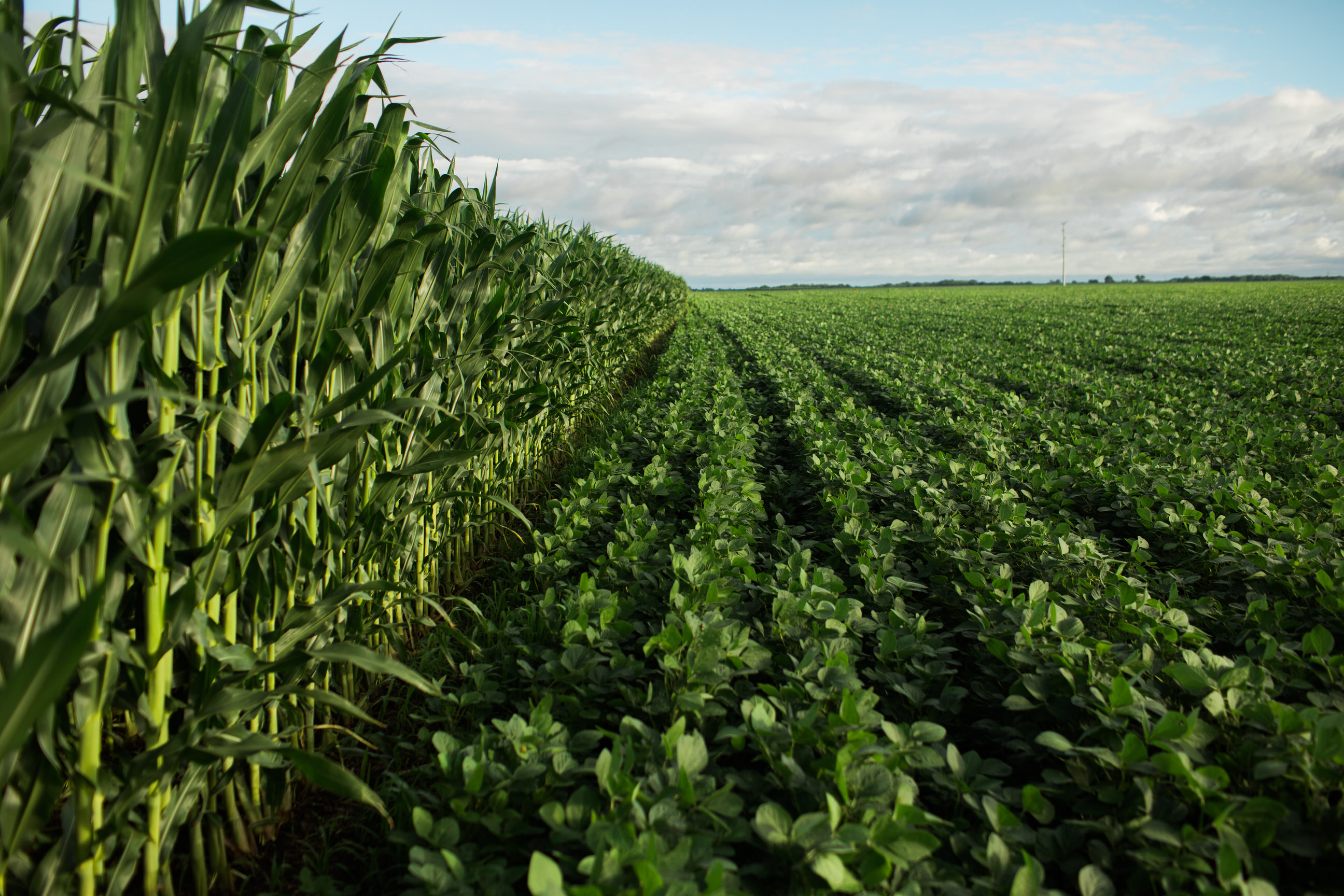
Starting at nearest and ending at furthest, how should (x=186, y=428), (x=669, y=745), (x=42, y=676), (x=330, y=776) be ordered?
(x=42, y=676), (x=330, y=776), (x=186, y=428), (x=669, y=745)

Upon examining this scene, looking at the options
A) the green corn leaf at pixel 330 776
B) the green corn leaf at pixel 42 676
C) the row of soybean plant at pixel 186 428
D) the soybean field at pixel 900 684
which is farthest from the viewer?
the soybean field at pixel 900 684

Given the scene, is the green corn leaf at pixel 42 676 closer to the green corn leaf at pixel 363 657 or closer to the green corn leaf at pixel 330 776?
the green corn leaf at pixel 330 776

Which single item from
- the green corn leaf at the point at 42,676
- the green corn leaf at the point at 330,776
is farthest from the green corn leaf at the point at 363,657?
the green corn leaf at the point at 42,676

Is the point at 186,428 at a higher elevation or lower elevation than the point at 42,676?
higher

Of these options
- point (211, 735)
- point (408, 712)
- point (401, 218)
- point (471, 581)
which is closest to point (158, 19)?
point (401, 218)

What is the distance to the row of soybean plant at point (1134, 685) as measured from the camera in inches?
61.7

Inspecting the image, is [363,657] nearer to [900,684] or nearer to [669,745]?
[669,745]

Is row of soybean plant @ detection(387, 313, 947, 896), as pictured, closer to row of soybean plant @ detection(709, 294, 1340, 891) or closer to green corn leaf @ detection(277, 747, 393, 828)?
green corn leaf @ detection(277, 747, 393, 828)

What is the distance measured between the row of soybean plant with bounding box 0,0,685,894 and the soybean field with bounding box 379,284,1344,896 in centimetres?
52

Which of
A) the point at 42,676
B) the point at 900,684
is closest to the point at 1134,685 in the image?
the point at 900,684

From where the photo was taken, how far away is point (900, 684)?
7.41 feet

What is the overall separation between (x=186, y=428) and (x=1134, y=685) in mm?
3052

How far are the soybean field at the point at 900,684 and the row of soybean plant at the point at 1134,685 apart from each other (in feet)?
0.04

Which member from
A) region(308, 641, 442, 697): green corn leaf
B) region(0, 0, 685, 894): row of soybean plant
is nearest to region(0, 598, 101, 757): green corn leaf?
region(0, 0, 685, 894): row of soybean plant
